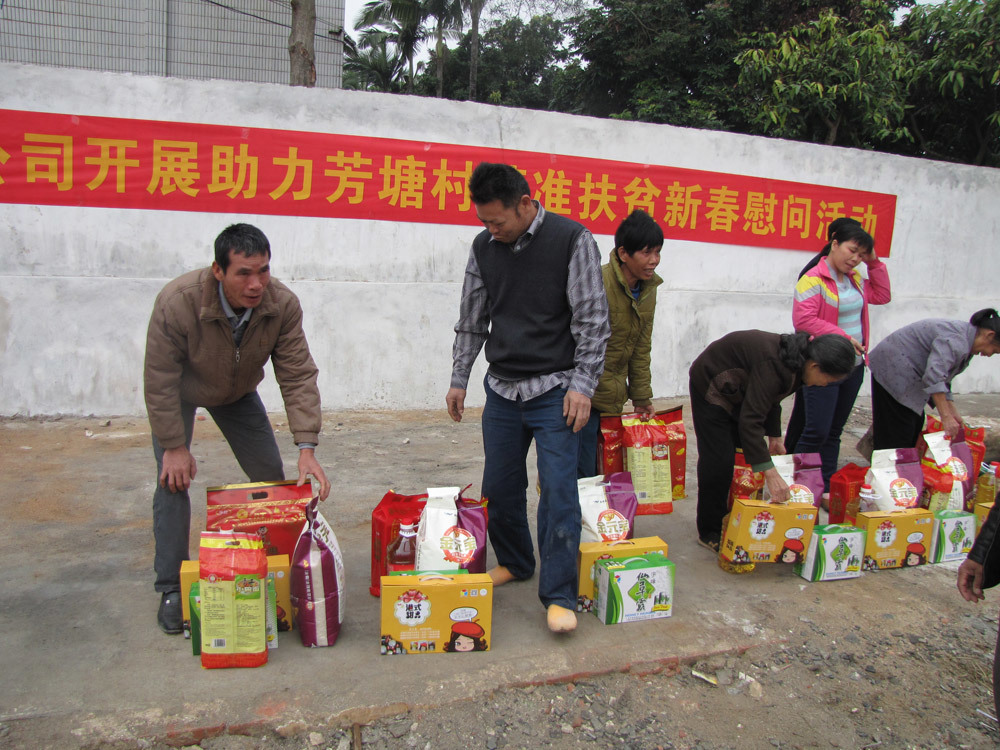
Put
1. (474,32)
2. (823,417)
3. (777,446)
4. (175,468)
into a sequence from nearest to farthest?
(175,468) → (777,446) → (823,417) → (474,32)

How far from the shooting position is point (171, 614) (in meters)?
2.61

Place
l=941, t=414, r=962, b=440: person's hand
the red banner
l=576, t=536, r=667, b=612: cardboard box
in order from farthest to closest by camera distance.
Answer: the red banner
l=941, t=414, r=962, b=440: person's hand
l=576, t=536, r=667, b=612: cardboard box

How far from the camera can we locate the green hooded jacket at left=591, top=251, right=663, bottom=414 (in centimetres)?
322

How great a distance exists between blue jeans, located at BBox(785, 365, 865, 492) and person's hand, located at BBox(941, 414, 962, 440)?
0.47 meters

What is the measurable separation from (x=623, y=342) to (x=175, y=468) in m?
1.86

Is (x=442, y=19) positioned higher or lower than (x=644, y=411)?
higher

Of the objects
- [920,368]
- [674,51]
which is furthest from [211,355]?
[674,51]

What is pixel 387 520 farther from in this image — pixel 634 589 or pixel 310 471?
pixel 634 589

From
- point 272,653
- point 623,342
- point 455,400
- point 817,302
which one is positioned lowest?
point 272,653

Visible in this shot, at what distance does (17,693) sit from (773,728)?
233 cm

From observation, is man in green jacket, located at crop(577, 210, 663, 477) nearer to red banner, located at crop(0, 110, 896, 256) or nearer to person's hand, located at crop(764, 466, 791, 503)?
person's hand, located at crop(764, 466, 791, 503)

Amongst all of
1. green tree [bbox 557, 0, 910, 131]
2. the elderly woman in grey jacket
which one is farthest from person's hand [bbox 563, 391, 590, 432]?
green tree [bbox 557, 0, 910, 131]

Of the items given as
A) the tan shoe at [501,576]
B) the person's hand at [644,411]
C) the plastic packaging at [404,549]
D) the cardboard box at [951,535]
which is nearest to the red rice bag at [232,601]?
the plastic packaging at [404,549]

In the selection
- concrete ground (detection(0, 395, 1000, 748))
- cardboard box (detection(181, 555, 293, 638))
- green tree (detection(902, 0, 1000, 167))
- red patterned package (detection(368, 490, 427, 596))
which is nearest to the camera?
concrete ground (detection(0, 395, 1000, 748))
